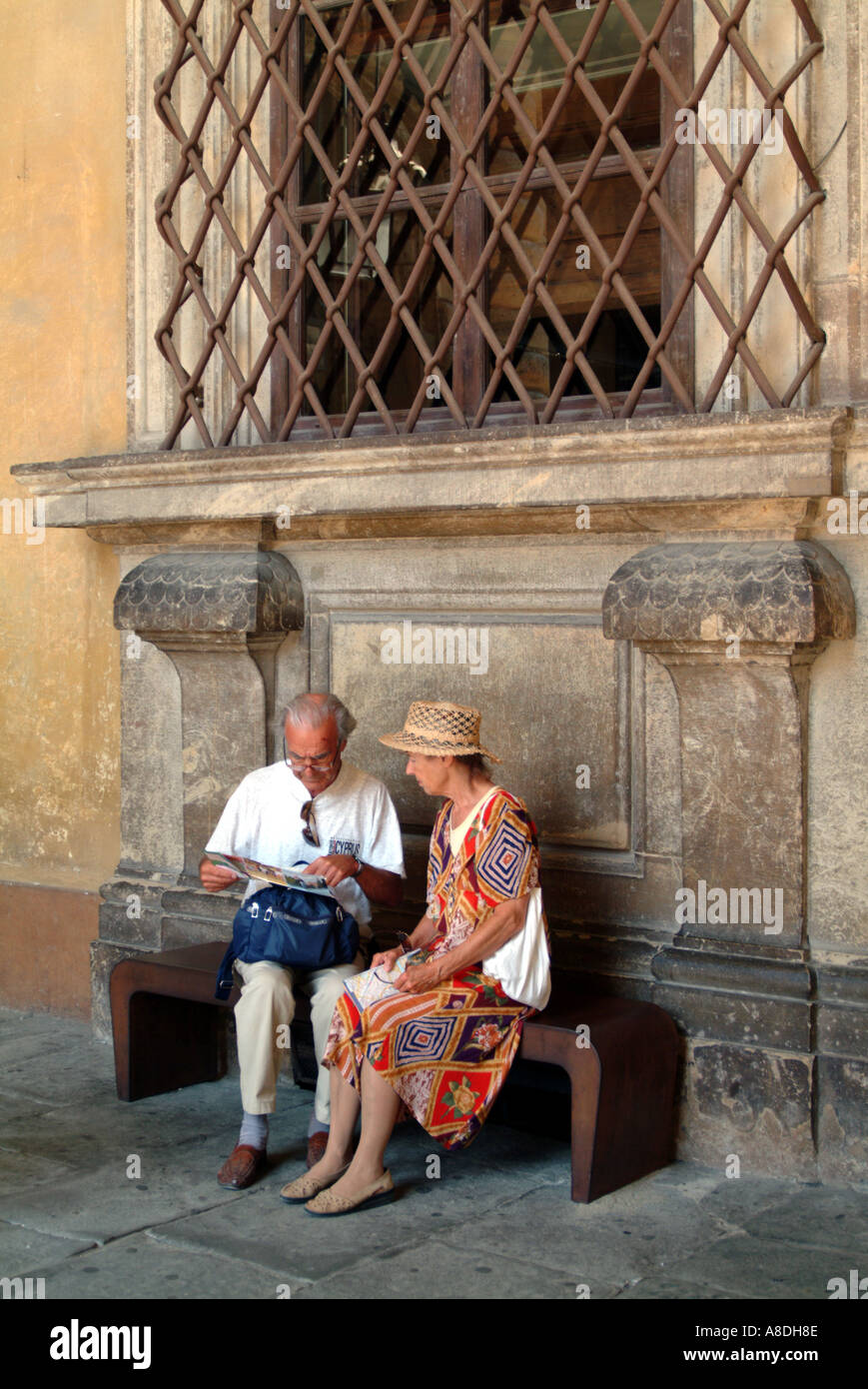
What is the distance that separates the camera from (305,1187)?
3.86 metres

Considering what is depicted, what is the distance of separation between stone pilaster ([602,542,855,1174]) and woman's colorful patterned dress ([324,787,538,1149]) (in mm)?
561

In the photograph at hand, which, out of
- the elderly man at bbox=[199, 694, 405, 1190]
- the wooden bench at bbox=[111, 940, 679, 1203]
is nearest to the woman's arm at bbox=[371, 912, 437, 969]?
the elderly man at bbox=[199, 694, 405, 1190]

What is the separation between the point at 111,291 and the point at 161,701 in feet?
5.10

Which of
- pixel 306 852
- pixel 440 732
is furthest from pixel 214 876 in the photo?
pixel 440 732

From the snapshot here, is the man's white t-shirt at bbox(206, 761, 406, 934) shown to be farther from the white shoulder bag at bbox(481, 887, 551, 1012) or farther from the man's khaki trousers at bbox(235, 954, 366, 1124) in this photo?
the white shoulder bag at bbox(481, 887, 551, 1012)

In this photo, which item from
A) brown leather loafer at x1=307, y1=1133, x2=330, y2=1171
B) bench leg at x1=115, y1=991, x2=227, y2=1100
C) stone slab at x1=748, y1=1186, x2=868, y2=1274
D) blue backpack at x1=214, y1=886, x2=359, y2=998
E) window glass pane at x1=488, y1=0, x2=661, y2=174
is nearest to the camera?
stone slab at x1=748, y1=1186, x2=868, y2=1274

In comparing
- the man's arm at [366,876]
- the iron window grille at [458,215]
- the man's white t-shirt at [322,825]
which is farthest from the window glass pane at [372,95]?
the man's arm at [366,876]

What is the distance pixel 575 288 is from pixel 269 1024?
239cm

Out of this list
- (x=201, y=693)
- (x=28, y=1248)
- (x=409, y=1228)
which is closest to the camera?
(x=28, y=1248)

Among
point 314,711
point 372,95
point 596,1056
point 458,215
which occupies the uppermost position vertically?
point 372,95

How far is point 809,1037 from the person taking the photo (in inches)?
155

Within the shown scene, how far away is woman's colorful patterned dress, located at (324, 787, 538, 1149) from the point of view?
3.81m

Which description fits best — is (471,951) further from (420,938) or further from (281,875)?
(281,875)

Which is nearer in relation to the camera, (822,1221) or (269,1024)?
(822,1221)
